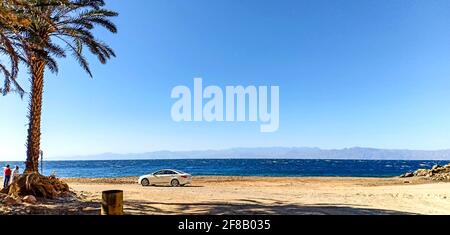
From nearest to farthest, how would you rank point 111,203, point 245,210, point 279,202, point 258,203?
point 111,203
point 245,210
point 258,203
point 279,202

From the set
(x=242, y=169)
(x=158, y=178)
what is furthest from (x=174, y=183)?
(x=242, y=169)

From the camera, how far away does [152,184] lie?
2469cm

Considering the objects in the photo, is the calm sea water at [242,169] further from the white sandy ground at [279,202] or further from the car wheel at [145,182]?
the white sandy ground at [279,202]

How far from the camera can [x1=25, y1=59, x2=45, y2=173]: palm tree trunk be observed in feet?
46.3

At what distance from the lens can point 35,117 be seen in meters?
14.3

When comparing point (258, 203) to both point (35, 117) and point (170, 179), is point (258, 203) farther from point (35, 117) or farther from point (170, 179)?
point (170, 179)

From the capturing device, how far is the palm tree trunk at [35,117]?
46.3 ft

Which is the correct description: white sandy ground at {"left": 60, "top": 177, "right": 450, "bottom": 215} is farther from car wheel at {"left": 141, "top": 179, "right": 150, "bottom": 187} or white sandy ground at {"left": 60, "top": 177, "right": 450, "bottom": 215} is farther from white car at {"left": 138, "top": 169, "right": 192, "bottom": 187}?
car wheel at {"left": 141, "top": 179, "right": 150, "bottom": 187}

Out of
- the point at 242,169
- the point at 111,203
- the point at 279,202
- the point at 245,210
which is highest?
the point at 111,203

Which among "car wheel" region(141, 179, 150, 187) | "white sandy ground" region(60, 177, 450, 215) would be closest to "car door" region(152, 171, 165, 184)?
"car wheel" region(141, 179, 150, 187)

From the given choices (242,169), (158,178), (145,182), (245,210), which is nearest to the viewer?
(245,210)

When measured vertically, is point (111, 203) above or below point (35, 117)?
below
